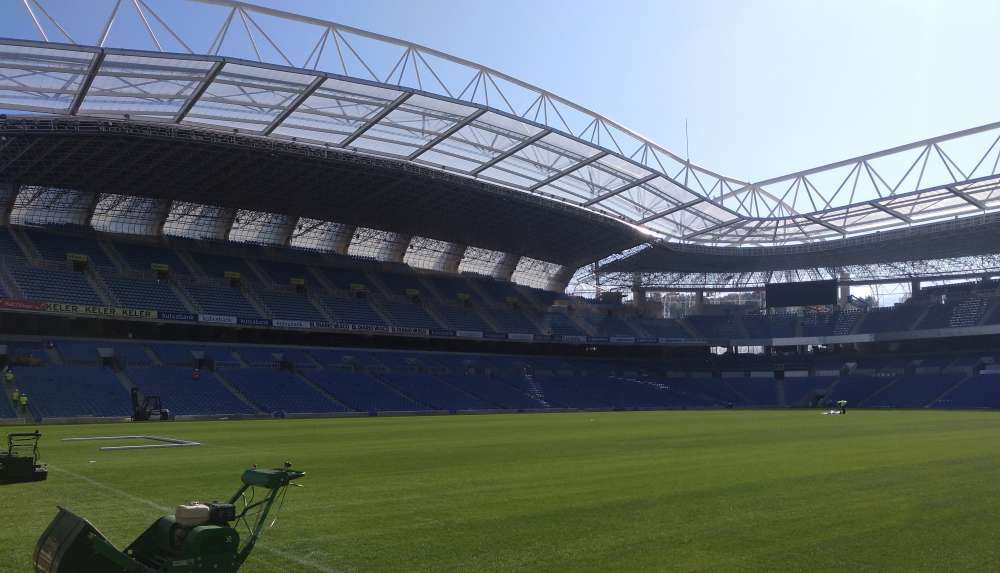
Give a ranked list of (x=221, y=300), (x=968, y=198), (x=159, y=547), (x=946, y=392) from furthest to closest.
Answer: (x=946, y=392) → (x=221, y=300) → (x=968, y=198) → (x=159, y=547)

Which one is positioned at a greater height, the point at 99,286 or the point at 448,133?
the point at 448,133

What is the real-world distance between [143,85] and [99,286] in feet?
68.1

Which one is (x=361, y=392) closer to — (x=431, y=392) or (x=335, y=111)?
(x=431, y=392)

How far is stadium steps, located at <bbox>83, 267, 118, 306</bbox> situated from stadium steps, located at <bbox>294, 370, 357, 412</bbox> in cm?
1343

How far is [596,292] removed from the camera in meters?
86.1

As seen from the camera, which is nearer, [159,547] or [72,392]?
[159,547]

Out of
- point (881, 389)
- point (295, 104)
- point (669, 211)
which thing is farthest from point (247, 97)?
point (881, 389)

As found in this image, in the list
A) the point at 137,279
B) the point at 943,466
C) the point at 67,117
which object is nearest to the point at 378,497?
the point at 943,466

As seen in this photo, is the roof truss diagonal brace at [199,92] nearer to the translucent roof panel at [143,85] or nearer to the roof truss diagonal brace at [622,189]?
the translucent roof panel at [143,85]

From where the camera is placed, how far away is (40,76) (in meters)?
35.3

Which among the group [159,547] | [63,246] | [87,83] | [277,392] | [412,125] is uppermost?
[412,125]

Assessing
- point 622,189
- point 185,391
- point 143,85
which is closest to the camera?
point 143,85

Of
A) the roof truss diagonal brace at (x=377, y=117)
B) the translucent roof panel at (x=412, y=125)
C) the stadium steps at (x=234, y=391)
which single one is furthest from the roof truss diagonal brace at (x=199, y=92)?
the stadium steps at (x=234, y=391)

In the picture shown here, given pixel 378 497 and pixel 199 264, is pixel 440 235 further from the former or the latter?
pixel 378 497
